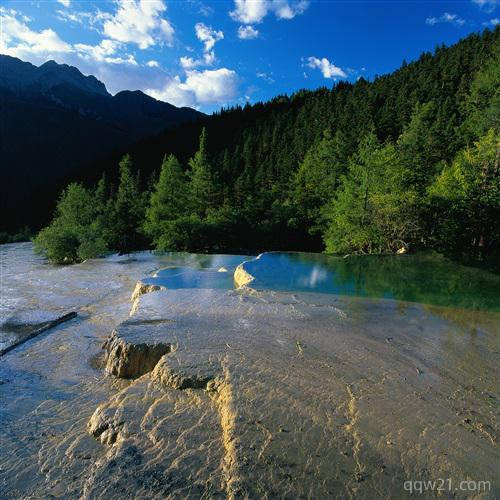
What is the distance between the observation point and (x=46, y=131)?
124 meters

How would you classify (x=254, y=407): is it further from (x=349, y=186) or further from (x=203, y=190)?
(x=203, y=190)

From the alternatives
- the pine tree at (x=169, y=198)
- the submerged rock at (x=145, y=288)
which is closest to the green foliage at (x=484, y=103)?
the pine tree at (x=169, y=198)

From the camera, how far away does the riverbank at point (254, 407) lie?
423 centimetres

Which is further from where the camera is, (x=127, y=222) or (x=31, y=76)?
(x=31, y=76)

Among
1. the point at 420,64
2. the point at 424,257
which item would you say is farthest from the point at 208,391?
the point at 420,64

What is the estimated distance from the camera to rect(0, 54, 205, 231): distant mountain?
314ft

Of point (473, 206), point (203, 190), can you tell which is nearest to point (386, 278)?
point (473, 206)

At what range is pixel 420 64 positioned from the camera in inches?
3184

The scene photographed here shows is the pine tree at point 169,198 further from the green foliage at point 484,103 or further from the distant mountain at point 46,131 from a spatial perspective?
the distant mountain at point 46,131

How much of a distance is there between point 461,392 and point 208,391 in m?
4.21

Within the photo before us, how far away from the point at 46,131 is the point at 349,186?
427 feet

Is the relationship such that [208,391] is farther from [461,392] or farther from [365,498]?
[461,392]

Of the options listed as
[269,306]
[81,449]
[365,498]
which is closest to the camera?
[365,498]

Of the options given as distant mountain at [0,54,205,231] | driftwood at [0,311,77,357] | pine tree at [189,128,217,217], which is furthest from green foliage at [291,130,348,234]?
distant mountain at [0,54,205,231]
